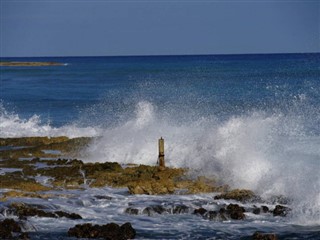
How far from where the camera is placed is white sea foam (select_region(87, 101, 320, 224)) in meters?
18.6

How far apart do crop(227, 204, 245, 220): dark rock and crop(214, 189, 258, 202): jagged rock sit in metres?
1.18

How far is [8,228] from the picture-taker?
48.5ft

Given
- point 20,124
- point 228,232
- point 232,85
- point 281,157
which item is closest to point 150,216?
point 228,232

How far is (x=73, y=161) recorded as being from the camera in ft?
76.2

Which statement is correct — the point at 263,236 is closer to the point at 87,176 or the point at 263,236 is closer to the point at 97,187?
the point at 97,187

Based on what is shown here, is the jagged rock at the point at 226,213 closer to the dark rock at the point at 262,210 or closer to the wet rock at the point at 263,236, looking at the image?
the dark rock at the point at 262,210

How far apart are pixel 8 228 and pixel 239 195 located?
235 inches

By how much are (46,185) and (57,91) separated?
142 ft

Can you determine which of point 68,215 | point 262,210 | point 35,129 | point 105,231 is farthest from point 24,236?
point 35,129

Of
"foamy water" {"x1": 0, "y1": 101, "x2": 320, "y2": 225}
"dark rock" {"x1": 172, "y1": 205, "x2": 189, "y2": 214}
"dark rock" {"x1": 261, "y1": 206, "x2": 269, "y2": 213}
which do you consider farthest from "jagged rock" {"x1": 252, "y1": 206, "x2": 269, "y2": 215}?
"dark rock" {"x1": 172, "y1": 205, "x2": 189, "y2": 214}

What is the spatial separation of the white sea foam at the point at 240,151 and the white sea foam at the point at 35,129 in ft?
14.8

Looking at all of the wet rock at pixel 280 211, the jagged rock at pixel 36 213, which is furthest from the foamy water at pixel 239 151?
the jagged rock at pixel 36 213

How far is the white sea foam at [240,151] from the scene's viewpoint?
18578 mm

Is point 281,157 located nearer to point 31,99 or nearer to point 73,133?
point 73,133
